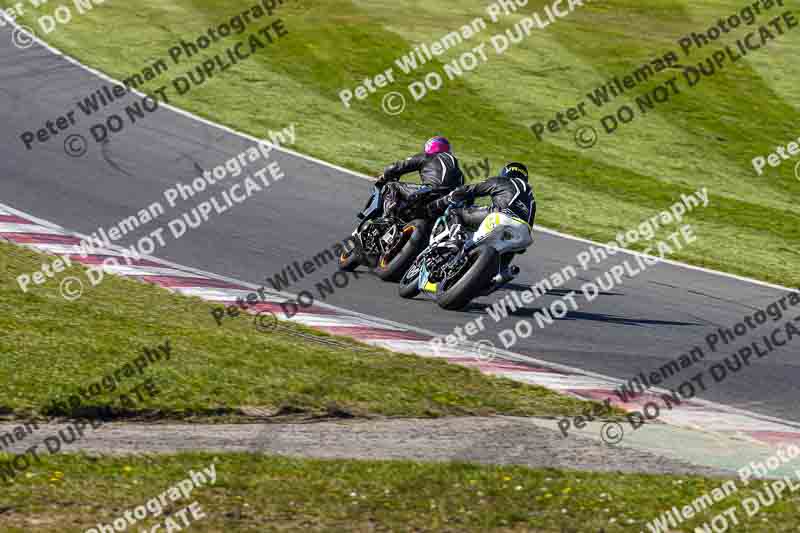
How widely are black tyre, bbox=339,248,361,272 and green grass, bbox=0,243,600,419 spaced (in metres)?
3.21

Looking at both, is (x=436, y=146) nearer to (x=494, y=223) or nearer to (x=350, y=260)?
→ (x=350, y=260)

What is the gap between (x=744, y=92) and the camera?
2752 centimetres

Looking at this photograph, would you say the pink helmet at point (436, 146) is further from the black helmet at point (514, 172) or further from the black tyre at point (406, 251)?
the black helmet at point (514, 172)

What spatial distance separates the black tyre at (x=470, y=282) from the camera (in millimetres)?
12492

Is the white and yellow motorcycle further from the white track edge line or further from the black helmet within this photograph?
the white track edge line

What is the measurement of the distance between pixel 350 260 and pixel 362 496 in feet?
25.6

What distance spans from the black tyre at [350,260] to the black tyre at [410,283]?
1085 mm

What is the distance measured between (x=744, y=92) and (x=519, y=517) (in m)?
22.8

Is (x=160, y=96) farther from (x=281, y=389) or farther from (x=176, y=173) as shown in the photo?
(x=281, y=389)

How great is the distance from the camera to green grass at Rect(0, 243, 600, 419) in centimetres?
877

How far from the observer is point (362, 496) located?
7.02 metres

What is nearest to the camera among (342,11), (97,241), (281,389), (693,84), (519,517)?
(519,517)

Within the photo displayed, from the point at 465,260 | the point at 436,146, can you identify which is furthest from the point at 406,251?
the point at 436,146

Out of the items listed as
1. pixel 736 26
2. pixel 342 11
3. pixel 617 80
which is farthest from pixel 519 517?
pixel 736 26
